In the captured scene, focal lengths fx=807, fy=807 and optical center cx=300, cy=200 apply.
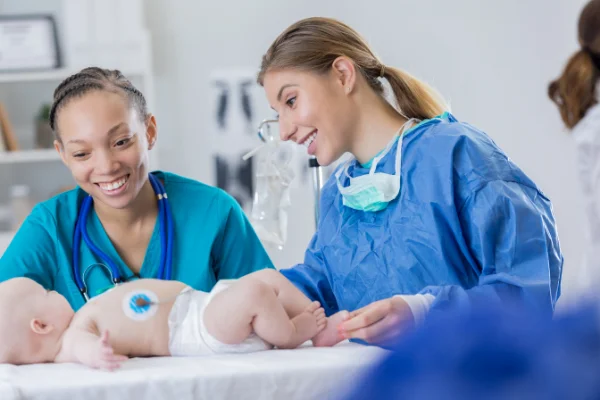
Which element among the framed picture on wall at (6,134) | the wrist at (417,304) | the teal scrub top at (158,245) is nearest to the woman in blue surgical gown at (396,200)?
the wrist at (417,304)

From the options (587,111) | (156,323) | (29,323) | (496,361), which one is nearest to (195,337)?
(156,323)

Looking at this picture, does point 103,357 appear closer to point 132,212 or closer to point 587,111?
point 132,212

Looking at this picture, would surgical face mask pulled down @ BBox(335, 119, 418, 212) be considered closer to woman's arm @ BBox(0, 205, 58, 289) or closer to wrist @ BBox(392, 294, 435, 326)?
wrist @ BBox(392, 294, 435, 326)

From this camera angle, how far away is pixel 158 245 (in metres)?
1.89

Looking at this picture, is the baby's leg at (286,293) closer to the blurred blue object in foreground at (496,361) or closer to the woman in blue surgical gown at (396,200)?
the woman in blue surgical gown at (396,200)

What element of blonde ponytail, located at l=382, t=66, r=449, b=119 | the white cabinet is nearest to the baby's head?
blonde ponytail, located at l=382, t=66, r=449, b=119

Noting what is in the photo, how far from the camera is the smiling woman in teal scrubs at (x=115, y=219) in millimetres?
1793

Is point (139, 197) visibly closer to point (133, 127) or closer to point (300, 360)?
point (133, 127)

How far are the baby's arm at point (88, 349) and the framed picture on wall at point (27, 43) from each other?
2476 mm

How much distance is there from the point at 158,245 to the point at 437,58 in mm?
2554

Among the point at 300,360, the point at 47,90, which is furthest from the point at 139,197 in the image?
the point at 47,90

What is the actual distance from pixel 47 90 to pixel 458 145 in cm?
278

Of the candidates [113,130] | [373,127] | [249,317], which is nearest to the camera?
[249,317]

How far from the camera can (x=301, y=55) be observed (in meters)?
1.63
